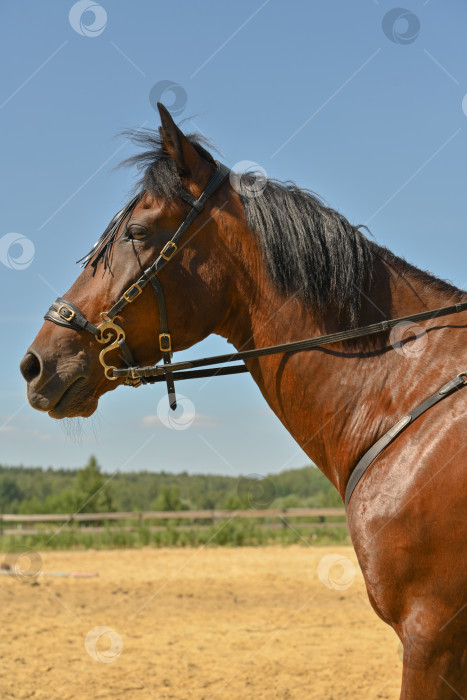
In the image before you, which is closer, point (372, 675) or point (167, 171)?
point (167, 171)

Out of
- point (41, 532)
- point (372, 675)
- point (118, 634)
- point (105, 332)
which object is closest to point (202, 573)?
point (118, 634)

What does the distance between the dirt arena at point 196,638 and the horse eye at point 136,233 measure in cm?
437

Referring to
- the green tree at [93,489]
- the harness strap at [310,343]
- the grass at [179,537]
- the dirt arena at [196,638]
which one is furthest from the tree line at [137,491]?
the harness strap at [310,343]

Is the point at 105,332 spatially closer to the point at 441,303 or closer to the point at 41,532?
the point at 441,303

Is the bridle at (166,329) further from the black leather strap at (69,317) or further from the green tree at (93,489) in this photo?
the green tree at (93,489)

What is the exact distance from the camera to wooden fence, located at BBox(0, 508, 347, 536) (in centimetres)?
2325

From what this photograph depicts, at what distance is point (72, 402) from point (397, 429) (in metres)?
1.39

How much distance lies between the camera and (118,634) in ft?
28.5

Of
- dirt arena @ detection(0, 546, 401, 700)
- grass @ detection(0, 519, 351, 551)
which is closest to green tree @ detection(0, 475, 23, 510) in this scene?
grass @ detection(0, 519, 351, 551)

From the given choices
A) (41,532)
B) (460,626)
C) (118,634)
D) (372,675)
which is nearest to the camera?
(460,626)

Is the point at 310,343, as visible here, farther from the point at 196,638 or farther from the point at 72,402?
the point at 196,638

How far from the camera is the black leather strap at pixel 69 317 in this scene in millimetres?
2801

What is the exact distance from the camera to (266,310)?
2.89 metres

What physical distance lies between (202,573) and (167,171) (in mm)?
13037
